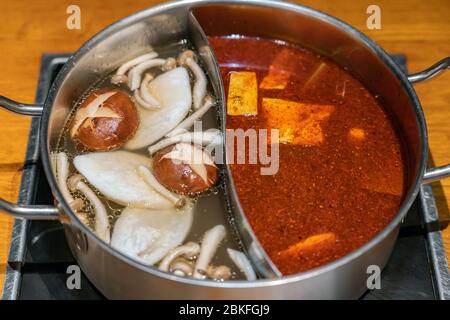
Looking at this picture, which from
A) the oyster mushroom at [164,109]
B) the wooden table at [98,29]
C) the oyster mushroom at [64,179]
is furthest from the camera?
the wooden table at [98,29]

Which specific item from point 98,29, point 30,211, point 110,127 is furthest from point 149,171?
point 98,29

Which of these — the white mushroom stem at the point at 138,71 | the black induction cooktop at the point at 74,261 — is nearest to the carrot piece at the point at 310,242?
the black induction cooktop at the point at 74,261

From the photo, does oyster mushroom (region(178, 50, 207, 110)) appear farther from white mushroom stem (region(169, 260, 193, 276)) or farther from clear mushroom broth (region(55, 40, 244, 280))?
white mushroom stem (region(169, 260, 193, 276))

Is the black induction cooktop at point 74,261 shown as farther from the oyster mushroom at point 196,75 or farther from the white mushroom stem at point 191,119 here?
the oyster mushroom at point 196,75

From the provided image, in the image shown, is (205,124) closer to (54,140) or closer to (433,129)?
(54,140)

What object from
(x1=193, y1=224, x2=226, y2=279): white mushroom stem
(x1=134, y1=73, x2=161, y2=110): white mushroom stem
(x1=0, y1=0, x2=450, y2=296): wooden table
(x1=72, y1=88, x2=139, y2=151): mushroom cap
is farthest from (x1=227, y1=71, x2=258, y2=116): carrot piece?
(x1=0, y1=0, x2=450, y2=296): wooden table

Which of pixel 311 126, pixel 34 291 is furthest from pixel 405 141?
pixel 34 291
